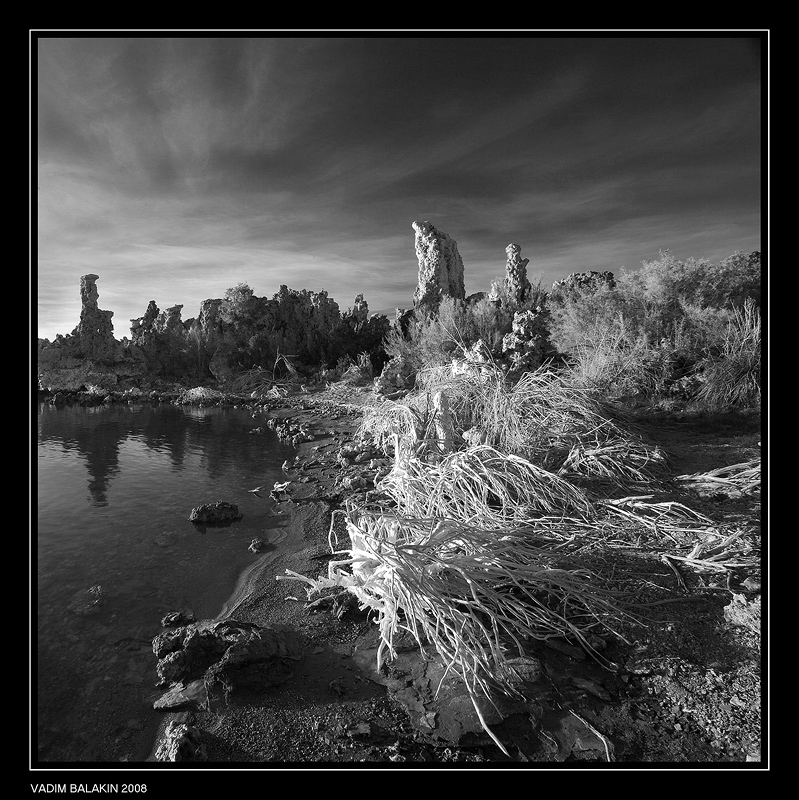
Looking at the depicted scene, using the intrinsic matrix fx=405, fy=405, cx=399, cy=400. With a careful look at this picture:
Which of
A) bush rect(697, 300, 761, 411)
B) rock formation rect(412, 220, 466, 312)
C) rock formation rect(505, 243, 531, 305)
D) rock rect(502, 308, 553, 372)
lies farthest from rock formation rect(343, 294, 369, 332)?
bush rect(697, 300, 761, 411)

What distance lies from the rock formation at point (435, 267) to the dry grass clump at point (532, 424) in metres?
23.0

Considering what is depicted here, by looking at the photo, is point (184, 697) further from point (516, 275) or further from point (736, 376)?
point (516, 275)

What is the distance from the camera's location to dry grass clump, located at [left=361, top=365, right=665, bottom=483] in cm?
634

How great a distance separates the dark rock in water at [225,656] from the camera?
2.77m

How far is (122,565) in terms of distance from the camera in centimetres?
502

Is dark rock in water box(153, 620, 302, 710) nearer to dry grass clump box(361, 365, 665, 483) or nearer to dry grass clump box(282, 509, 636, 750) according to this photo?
dry grass clump box(282, 509, 636, 750)

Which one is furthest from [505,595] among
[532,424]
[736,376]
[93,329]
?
[93,329]

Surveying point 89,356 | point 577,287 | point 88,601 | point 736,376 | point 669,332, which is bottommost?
point 88,601

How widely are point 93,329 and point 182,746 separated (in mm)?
37521

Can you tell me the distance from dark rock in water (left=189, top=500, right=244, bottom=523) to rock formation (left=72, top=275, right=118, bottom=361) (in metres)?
30.5

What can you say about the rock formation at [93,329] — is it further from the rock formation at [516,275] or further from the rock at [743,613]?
the rock at [743,613]

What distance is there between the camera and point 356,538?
136 inches
